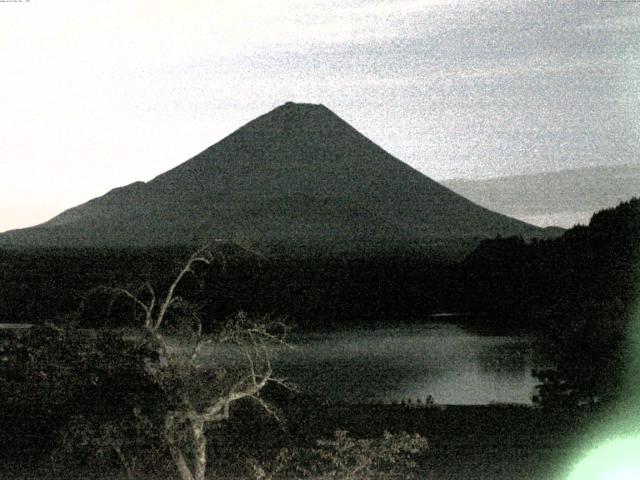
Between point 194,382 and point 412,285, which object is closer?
point 194,382

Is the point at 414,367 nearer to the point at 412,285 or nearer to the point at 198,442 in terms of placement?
the point at 198,442

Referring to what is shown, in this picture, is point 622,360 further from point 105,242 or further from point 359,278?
point 105,242

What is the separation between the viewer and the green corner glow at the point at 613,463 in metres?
7.14

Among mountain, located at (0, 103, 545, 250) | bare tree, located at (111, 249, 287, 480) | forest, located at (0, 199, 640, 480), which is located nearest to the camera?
bare tree, located at (111, 249, 287, 480)

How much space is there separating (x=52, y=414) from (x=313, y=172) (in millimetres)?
85316

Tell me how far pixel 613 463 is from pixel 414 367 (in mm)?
11139

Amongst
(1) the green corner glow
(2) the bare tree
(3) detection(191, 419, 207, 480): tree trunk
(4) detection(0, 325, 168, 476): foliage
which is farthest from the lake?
(3) detection(191, 419, 207, 480): tree trunk

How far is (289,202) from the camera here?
90.0 meters

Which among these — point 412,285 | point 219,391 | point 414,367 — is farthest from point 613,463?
point 412,285

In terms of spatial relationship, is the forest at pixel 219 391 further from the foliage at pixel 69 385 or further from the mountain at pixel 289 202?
the mountain at pixel 289 202

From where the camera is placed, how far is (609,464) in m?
7.85

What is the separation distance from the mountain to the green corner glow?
6619cm

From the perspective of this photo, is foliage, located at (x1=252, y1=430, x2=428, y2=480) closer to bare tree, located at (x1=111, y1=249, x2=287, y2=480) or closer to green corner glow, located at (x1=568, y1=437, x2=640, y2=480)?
bare tree, located at (x1=111, y1=249, x2=287, y2=480)

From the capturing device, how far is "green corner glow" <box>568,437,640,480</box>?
23.4 ft
